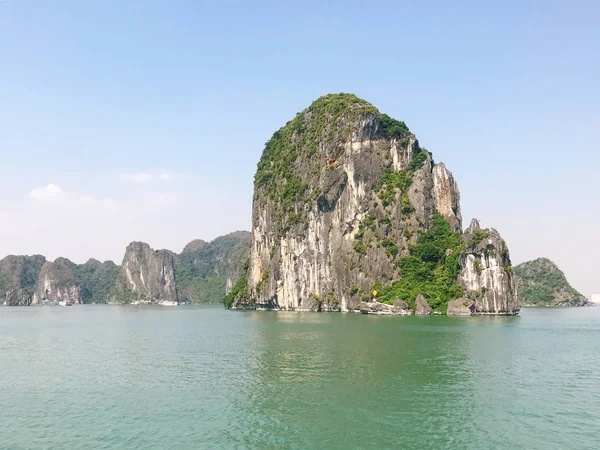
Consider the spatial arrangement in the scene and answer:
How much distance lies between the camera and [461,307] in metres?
91.1

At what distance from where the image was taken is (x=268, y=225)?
135000mm

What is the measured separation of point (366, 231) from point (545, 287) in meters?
109

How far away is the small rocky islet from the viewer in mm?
93613

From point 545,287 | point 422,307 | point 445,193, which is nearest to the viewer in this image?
point 422,307

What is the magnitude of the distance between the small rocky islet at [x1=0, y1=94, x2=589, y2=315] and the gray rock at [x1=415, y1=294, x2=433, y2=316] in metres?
0.19

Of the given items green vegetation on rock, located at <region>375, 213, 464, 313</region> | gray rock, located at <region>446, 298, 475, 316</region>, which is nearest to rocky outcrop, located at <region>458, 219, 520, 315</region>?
gray rock, located at <region>446, 298, 475, 316</region>

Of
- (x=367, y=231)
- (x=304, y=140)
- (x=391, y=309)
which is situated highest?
(x=304, y=140)

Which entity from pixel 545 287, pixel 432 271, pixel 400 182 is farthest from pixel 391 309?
pixel 545 287

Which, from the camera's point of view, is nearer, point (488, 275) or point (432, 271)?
point (488, 275)

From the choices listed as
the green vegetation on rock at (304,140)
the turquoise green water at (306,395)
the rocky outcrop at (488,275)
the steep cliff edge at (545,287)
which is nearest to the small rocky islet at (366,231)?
the rocky outcrop at (488,275)

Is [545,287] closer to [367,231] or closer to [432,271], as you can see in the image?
[432,271]

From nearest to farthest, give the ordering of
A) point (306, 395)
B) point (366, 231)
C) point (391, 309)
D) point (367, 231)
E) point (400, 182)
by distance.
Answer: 1. point (306, 395)
2. point (391, 309)
3. point (367, 231)
4. point (366, 231)
5. point (400, 182)

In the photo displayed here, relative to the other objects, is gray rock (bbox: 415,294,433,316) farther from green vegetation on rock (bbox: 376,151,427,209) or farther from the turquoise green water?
the turquoise green water

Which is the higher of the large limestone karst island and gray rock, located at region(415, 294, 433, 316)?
the large limestone karst island
